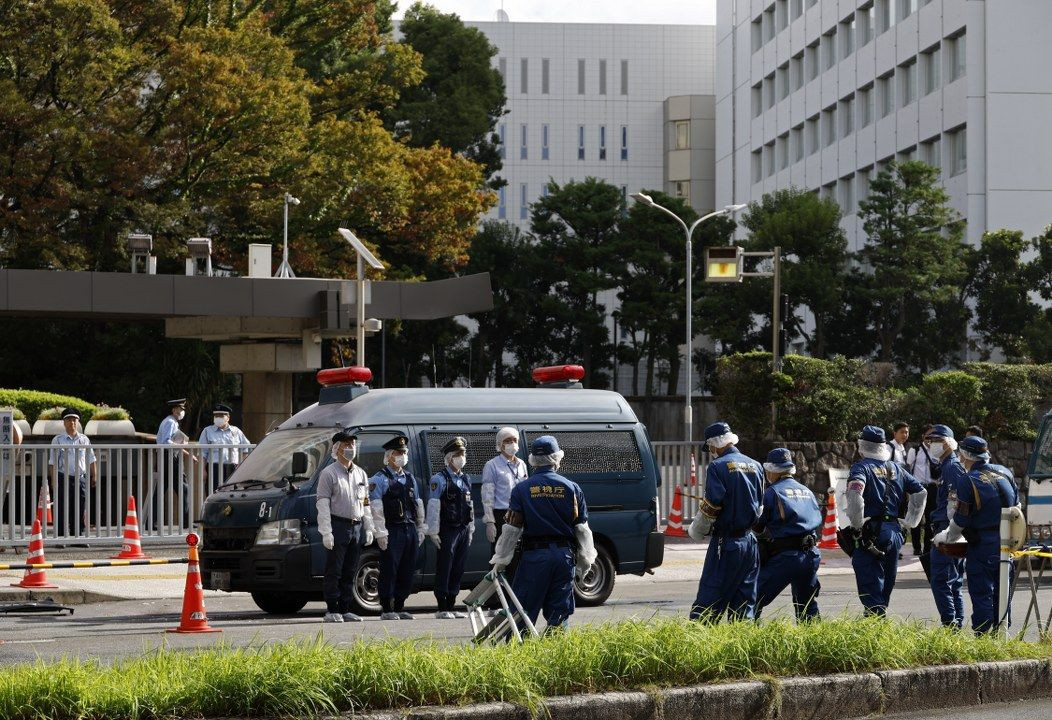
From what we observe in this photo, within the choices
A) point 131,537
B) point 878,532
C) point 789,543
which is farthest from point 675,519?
point 789,543

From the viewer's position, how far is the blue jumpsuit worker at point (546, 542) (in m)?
10.2

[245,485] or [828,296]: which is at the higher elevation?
[828,296]

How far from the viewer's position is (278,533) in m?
14.6

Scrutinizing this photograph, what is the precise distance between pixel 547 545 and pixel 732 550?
127 centimetres

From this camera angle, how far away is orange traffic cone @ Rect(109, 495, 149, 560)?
19.4 metres

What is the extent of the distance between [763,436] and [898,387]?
435 centimetres

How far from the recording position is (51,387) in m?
39.8

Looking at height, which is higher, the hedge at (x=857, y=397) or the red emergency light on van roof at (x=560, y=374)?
the red emergency light on van roof at (x=560, y=374)

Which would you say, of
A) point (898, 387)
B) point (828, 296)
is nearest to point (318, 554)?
point (898, 387)

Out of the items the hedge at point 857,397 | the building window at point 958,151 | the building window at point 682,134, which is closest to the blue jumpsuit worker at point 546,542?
the hedge at point 857,397

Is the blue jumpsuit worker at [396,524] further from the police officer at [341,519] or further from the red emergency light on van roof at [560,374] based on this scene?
the red emergency light on van roof at [560,374]

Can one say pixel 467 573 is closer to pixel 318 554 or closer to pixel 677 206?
pixel 318 554

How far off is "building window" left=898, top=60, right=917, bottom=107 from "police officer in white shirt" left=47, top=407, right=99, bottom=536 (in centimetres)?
Result: 4171

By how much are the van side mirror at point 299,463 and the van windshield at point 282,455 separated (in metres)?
0.18
